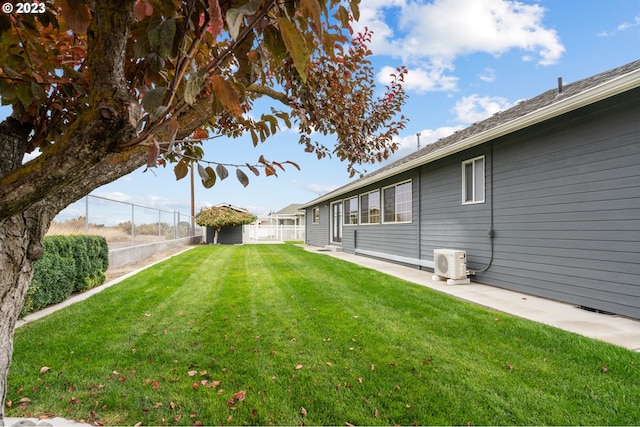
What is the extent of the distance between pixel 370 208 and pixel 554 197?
783 centimetres

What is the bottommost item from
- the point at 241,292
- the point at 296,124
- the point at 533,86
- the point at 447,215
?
the point at 241,292

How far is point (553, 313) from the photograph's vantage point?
15.1ft

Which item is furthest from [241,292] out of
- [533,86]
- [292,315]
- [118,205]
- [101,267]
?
[533,86]

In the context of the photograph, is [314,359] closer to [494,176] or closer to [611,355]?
[611,355]

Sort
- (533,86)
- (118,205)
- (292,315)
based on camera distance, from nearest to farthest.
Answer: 1. (292,315)
2. (533,86)
3. (118,205)

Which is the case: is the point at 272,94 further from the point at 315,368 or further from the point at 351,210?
the point at 351,210

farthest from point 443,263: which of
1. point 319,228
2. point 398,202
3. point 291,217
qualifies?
point 291,217

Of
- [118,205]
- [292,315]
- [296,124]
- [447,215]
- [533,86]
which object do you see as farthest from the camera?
[118,205]

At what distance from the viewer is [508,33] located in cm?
667

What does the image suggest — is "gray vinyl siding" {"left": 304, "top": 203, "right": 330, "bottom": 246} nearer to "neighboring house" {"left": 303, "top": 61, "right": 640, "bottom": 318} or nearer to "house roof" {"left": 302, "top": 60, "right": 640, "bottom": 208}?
"neighboring house" {"left": 303, "top": 61, "right": 640, "bottom": 318}

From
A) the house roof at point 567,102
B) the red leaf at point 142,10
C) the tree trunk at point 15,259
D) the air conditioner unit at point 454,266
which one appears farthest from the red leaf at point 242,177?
the air conditioner unit at point 454,266

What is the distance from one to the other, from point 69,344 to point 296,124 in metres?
3.47

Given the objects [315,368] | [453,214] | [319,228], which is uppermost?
[453,214]

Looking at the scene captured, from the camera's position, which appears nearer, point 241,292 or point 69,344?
point 69,344
